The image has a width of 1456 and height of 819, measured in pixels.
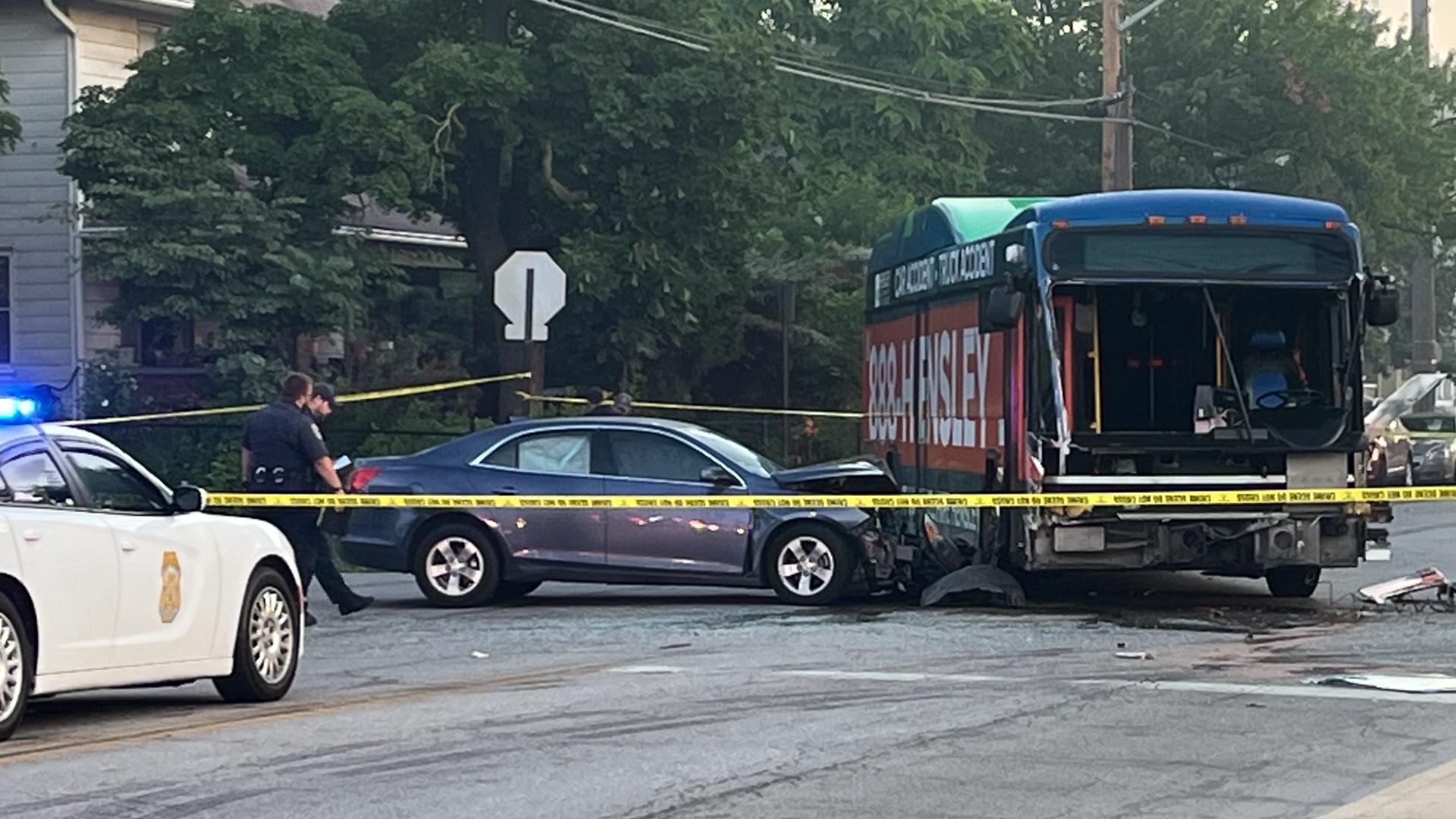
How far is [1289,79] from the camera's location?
43750mm

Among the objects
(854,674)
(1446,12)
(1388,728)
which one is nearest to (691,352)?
(854,674)

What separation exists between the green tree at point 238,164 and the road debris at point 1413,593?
14.8m

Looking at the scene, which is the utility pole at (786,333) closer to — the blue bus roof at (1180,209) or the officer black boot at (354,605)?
the officer black boot at (354,605)

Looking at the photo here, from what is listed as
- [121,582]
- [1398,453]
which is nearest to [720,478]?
[121,582]

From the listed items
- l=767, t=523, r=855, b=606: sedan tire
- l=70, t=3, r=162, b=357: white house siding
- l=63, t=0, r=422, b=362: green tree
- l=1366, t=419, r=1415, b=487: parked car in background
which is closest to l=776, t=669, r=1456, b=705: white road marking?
l=767, t=523, r=855, b=606: sedan tire

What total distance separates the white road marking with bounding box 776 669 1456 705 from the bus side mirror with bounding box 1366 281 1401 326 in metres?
4.78

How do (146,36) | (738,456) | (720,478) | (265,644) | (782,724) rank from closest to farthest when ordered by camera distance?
1. (782,724)
2. (265,644)
3. (720,478)
4. (738,456)
5. (146,36)

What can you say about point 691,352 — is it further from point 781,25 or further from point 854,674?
point 854,674

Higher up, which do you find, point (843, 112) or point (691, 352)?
point (843, 112)

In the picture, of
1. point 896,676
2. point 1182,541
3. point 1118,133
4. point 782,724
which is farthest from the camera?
point 1118,133

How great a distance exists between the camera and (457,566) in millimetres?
17078

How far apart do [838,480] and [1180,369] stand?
8.52 feet

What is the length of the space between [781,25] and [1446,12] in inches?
1635

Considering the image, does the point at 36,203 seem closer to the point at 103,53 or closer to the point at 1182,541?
the point at 103,53
